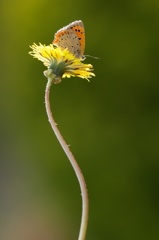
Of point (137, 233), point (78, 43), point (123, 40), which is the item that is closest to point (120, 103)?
point (123, 40)

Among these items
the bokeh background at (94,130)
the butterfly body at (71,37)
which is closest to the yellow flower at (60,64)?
the butterfly body at (71,37)

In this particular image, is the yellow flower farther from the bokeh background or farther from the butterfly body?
the bokeh background

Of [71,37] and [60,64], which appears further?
[71,37]

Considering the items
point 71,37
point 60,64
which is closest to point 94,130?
point 71,37

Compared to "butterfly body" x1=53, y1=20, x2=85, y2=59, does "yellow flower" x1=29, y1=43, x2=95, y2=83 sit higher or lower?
lower

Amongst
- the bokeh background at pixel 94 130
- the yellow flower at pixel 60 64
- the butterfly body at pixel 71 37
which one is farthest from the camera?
the bokeh background at pixel 94 130

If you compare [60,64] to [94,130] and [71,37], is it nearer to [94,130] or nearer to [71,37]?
[71,37]

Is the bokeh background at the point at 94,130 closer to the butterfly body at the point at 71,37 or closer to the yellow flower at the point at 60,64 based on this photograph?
the butterfly body at the point at 71,37

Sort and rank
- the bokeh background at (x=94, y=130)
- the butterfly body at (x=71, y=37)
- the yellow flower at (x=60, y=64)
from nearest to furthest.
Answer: the yellow flower at (x=60, y=64) < the butterfly body at (x=71, y=37) < the bokeh background at (x=94, y=130)

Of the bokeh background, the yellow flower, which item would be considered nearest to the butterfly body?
the yellow flower
